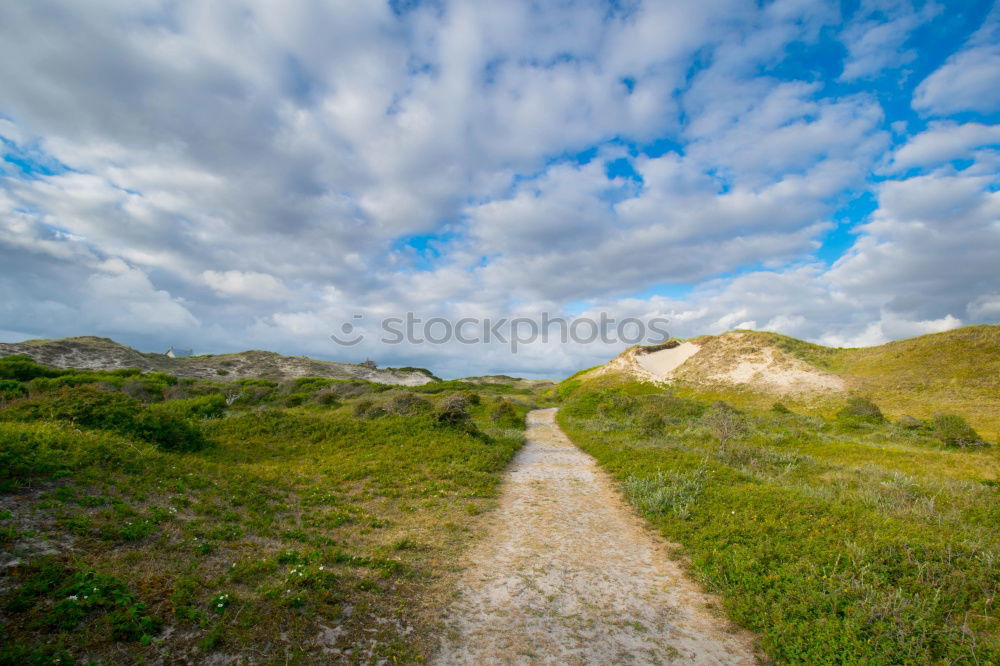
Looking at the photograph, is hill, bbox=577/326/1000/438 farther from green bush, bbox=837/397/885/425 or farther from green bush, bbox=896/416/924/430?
green bush, bbox=896/416/924/430

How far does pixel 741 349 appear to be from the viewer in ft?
177

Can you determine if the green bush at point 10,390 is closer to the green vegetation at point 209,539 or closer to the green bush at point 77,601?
the green vegetation at point 209,539

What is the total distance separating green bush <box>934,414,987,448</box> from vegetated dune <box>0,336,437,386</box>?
70.4 m

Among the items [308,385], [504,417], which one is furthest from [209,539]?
[308,385]

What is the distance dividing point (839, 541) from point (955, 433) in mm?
23481

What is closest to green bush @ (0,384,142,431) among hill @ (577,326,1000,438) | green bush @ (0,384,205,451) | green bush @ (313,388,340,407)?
green bush @ (0,384,205,451)

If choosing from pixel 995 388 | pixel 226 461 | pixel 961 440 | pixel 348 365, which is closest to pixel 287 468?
pixel 226 461

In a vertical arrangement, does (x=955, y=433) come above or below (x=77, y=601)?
below

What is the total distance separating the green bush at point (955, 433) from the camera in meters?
21.9

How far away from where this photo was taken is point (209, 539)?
26.3ft

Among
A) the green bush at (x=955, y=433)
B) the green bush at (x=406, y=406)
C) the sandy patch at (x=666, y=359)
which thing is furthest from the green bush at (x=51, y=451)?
the sandy patch at (x=666, y=359)

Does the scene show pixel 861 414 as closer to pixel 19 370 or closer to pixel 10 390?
pixel 10 390

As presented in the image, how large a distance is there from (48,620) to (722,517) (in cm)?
1246

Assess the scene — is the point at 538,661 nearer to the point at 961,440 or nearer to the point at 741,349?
the point at 961,440
